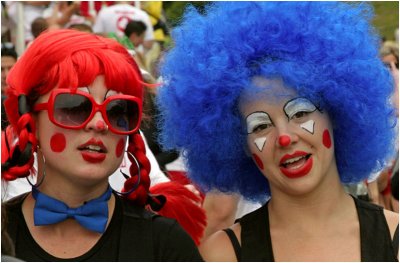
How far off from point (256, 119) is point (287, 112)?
12 cm

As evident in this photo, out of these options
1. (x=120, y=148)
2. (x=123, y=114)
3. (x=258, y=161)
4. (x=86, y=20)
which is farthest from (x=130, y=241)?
(x=86, y=20)

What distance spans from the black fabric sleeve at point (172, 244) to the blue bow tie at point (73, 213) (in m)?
0.20

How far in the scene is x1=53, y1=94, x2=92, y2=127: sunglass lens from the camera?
3268mm

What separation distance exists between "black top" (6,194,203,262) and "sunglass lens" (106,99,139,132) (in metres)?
0.32

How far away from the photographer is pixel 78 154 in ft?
10.7

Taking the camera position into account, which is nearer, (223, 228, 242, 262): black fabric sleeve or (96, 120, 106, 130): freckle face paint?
(96, 120, 106, 130): freckle face paint

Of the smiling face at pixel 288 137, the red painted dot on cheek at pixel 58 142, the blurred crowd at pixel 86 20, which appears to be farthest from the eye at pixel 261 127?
the blurred crowd at pixel 86 20

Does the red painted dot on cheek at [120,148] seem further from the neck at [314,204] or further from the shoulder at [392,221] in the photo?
the shoulder at [392,221]

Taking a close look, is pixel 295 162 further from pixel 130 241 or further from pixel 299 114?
pixel 130 241

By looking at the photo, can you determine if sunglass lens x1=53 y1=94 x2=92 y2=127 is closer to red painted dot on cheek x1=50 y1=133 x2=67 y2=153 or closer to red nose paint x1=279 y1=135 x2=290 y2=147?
red painted dot on cheek x1=50 y1=133 x2=67 y2=153

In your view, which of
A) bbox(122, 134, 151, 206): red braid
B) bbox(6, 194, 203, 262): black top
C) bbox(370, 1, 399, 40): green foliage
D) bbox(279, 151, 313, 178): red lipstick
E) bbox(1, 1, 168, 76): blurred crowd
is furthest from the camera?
bbox(1, 1, 168, 76): blurred crowd

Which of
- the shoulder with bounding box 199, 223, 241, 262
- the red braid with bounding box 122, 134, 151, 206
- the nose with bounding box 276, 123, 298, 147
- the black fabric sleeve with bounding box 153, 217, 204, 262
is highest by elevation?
the nose with bounding box 276, 123, 298, 147

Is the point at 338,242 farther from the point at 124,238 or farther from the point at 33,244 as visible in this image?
the point at 33,244

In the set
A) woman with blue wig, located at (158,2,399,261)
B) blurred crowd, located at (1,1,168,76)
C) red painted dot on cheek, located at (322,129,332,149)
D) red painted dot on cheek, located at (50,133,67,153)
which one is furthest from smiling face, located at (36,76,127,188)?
blurred crowd, located at (1,1,168,76)
